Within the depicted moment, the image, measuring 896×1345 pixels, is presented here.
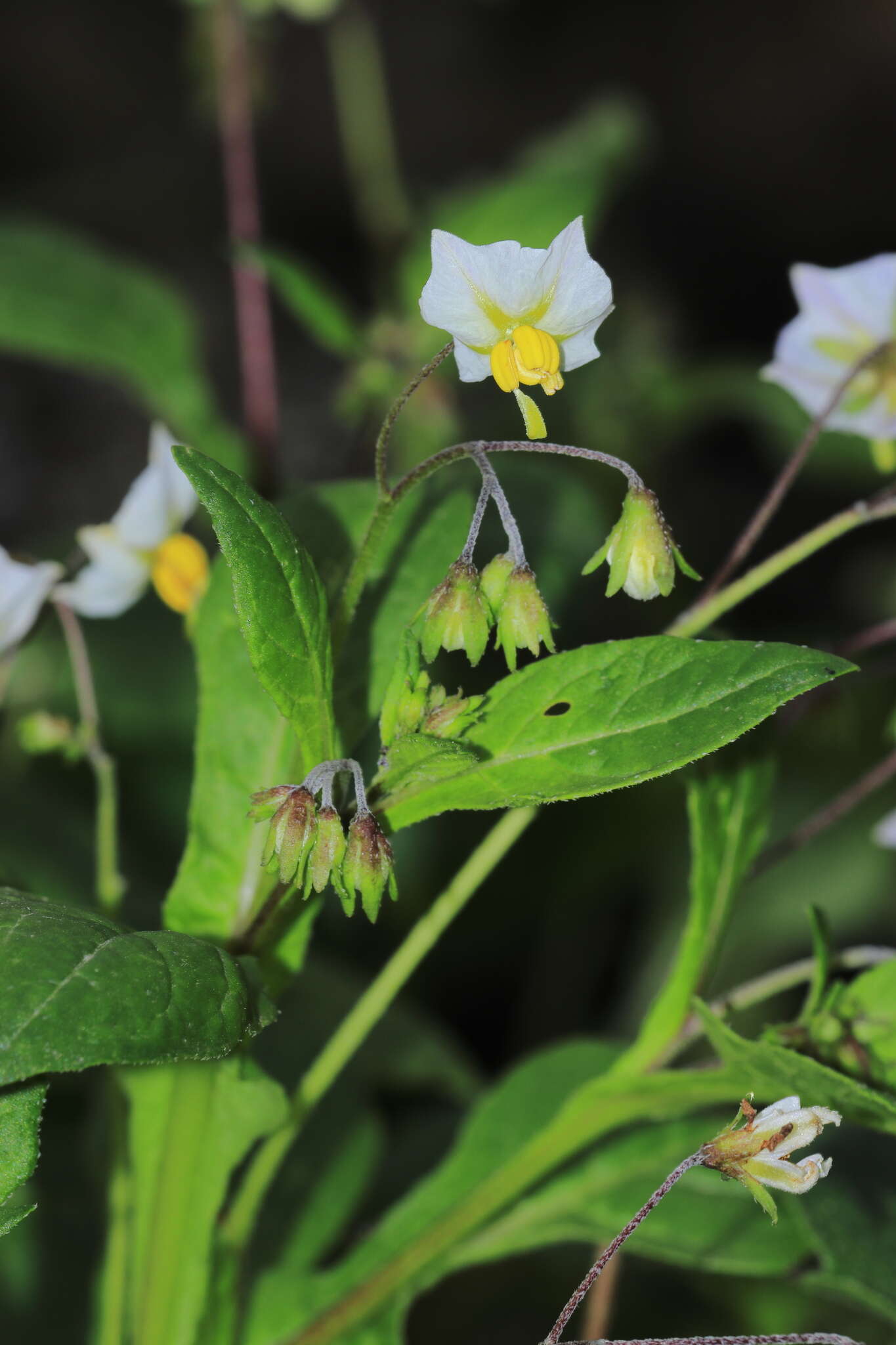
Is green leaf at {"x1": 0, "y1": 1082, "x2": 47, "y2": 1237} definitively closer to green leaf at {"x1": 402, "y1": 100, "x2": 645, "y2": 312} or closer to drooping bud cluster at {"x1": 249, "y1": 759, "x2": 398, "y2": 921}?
drooping bud cluster at {"x1": 249, "y1": 759, "x2": 398, "y2": 921}

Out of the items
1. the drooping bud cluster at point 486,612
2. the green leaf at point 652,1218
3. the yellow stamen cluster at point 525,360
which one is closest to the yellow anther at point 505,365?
the yellow stamen cluster at point 525,360

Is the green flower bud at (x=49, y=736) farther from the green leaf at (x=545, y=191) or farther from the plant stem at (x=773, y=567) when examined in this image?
the green leaf at (x=545, y=191)

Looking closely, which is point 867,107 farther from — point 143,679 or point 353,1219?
point 353,1219

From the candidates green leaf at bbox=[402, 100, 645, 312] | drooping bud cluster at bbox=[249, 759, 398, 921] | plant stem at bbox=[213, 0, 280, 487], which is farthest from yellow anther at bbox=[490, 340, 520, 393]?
green leaf at bbox=[402, 100, 645, 312]

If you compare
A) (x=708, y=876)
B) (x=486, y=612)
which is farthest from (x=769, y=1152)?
(x=486, y=612)

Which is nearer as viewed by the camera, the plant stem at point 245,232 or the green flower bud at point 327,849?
the green flower bud at point 327,849

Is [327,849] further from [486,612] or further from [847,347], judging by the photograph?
[847,347]
